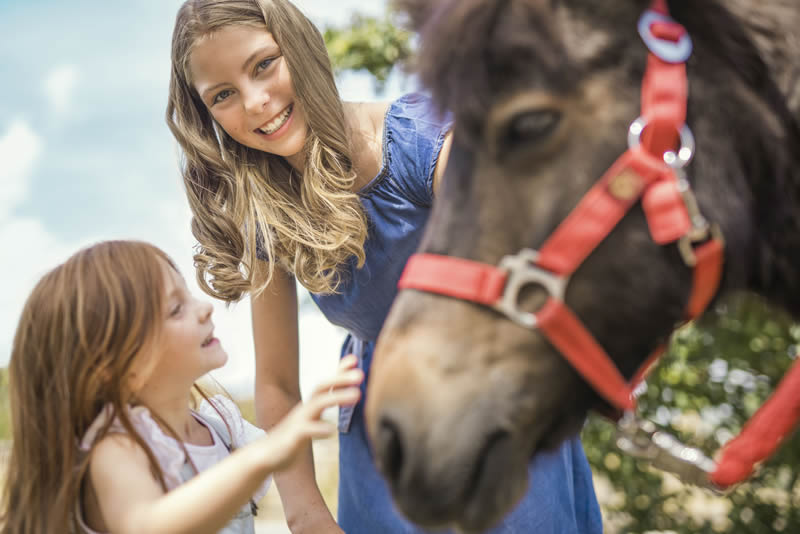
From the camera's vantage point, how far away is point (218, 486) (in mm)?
1397

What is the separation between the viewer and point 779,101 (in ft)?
4.24

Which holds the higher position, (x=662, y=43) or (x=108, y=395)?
(x=662, y=43)

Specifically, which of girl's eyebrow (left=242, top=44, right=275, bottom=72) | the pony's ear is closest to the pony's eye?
the pony's ear

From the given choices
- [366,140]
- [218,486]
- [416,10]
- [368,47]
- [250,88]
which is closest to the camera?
[218,486]

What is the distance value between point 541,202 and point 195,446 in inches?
41.1

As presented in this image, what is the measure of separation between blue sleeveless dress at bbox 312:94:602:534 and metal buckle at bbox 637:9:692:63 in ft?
2.28

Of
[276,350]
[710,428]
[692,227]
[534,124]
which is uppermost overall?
[534,124]

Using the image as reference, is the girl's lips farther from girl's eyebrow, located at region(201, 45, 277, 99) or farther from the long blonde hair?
the long blonde hair

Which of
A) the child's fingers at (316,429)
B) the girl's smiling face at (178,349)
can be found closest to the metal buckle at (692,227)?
the child's fingers at (316,429)

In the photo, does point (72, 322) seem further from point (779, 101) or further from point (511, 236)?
point (779, 101)

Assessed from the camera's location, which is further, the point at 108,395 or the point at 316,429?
the point at 108,395

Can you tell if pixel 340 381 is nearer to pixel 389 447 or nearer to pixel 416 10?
pixel 389 447

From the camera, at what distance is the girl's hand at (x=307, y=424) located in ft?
4.58

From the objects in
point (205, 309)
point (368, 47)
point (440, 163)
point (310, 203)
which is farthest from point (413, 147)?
point (368, 47)
